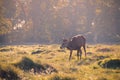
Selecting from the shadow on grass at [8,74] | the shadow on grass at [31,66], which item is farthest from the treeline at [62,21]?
the shadow on grass at [8,74]

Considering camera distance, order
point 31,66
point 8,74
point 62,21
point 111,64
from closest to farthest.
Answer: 1. point 8,74
2. point 31,66
3. point 111,64
4. point 62,21

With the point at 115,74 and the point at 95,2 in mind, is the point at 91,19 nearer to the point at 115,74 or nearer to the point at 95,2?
the point at 95,2

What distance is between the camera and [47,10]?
65.9 m

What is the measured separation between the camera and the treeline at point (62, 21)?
5875 centimetres

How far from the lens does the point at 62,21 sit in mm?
64250

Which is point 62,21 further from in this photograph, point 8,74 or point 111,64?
point 8,74

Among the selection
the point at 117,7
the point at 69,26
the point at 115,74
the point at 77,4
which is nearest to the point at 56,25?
the point at 69,26

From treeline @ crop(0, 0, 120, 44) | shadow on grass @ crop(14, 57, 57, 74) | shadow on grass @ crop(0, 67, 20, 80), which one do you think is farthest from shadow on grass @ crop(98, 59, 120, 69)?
treeline @ crop(0, 0, 120, 44)

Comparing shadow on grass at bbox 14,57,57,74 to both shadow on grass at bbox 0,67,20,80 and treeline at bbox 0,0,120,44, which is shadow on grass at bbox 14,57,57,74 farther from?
treeline at bbox 0,0,120,44

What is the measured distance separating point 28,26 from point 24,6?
14.9 ft

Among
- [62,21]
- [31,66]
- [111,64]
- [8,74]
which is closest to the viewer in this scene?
[8,74]

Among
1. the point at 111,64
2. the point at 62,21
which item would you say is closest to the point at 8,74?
the point at 111,64

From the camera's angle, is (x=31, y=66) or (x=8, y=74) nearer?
(x=8, y=74)

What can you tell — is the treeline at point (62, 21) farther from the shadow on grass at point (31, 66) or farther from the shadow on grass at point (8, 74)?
the shadow on grass at point (8, 74)
